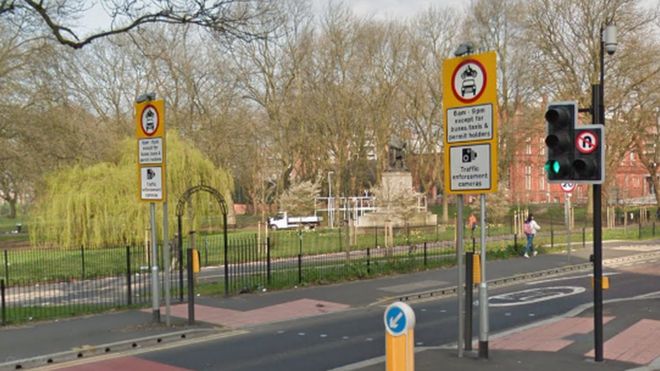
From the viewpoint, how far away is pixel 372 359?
9.50 metres

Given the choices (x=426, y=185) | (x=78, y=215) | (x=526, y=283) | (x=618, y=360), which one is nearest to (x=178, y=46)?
(x=78, y=215)

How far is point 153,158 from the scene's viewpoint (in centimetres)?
1199

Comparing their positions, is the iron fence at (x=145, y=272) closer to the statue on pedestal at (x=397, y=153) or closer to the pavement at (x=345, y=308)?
the pavement at (x=345, y=308)

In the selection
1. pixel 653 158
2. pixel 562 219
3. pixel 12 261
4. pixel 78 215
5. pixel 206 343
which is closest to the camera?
pixel 206 343

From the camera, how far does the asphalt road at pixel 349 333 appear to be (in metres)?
9.64

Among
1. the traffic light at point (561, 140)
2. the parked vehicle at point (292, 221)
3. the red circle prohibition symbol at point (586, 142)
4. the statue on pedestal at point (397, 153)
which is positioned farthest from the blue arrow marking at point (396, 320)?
the parked vehicle at point (292, 221)

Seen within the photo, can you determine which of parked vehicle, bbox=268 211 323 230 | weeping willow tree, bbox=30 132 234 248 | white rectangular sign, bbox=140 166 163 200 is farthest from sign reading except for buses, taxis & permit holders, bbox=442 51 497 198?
parked vehicle, bbox=268 211 323 230

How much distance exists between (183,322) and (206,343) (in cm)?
150

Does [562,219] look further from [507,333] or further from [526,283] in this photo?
[507,333]

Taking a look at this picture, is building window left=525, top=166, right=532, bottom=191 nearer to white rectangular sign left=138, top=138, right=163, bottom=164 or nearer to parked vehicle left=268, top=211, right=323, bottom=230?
parked vehicle left=268, top=211, right=323, bottom=230

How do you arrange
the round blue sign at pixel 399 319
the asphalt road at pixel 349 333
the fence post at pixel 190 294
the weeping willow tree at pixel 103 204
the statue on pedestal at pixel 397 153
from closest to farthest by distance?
the round blue sign at pixel 399 319
the asphalt road at pixel 349 333
the fence post at pixel 190 294
the weeping willow tree at pixel 103 204
the statue on pedestal at pixel 397 153

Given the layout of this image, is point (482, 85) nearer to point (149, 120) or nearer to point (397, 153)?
point (149, 120)

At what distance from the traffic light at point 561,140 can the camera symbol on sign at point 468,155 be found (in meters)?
0.92

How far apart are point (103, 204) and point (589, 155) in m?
28.8
